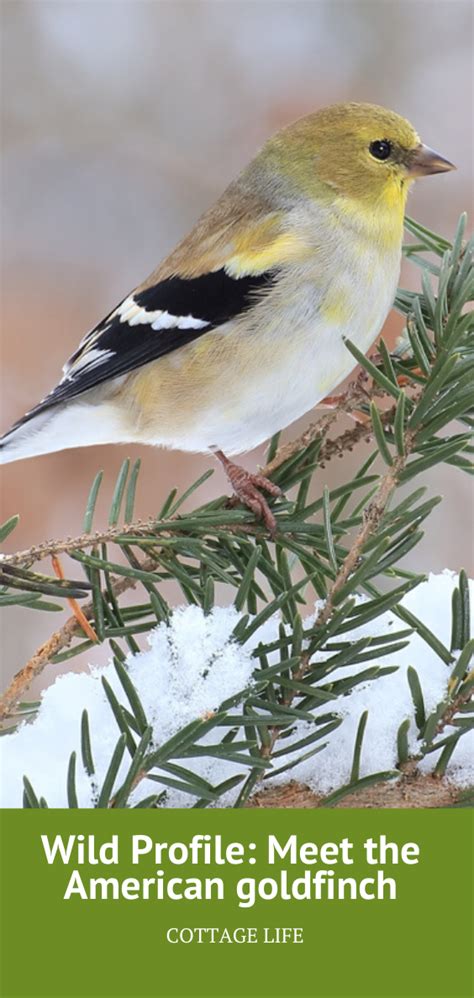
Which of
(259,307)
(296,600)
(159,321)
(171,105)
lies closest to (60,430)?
(159,321)

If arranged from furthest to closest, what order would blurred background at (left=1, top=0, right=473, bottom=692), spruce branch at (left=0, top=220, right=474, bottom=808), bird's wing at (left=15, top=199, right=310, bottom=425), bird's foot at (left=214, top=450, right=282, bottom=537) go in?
blurred background at (left=1, top=0, right=473, bottom=692), bird's wing at (left=15, top=199, right=310, bottom=425), bird's foot at (left=214, top=450, right=282, bottom=537), spruce branch at (left=0, top=220, right=474, bottom=808)

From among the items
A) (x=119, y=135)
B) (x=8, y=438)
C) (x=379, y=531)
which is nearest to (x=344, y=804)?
(x=379, y=531)

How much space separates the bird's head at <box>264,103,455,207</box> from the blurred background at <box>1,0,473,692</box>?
744 mm

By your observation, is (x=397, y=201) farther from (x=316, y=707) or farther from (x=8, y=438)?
(x=316, y=707)

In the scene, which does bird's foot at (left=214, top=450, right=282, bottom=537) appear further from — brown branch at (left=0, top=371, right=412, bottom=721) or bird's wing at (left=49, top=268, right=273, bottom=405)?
bird's wing at (left=49, top=268, right=273, bottom=405)

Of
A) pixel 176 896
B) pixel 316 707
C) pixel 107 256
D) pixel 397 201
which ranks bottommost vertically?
pixel 176 896

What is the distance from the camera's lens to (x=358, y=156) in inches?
50.3

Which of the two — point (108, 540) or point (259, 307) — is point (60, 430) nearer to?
point (259, 307)

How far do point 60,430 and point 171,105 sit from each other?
1.34m

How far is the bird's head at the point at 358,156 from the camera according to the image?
4.09 feet

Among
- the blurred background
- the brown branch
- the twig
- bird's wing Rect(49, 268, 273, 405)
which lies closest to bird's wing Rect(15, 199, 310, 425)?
bird's wing Rect(49, 268, 273, 405)

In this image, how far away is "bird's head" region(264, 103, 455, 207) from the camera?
125 cm

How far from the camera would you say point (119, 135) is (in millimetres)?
2297

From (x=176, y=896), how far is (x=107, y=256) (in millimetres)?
1803
